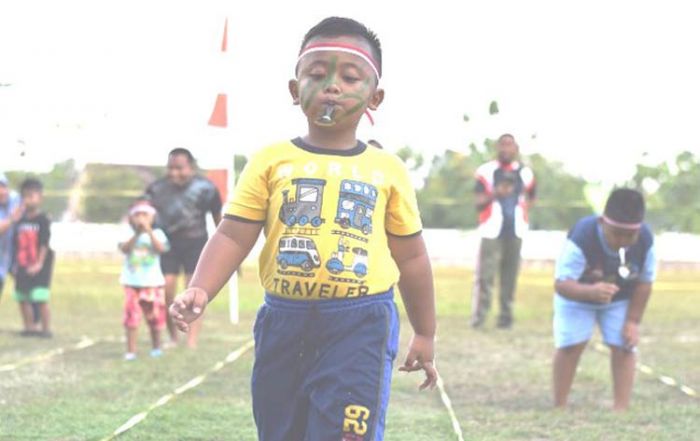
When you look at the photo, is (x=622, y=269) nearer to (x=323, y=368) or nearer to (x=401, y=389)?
(x=401, y=389)

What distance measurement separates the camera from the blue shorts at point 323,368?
363 centimetres

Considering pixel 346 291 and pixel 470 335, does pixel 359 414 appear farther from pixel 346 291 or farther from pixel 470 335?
pixel 470 335

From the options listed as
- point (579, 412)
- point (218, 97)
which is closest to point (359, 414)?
point (579, 412)

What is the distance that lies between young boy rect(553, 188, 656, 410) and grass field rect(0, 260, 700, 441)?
0.27 meters

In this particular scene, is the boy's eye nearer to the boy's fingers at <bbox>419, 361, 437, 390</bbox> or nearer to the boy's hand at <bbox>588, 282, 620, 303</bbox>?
the boy's fingers at <bbox>419, 361, 437, 390</bbox>

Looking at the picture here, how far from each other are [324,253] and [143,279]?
6271 millimetres

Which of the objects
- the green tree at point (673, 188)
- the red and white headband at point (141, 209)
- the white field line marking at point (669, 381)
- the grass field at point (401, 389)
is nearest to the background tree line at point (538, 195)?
the green tree at point (673, 188)

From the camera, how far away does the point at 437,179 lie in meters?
23.8

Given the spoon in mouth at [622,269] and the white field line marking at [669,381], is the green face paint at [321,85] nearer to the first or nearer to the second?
the spoon in mouth at [622,269]

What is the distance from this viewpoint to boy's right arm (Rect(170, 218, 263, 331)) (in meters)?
3.63

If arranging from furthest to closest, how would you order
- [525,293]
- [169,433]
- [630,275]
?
[525,293], [630,275], [169,433]

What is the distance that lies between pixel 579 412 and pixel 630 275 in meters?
0.83

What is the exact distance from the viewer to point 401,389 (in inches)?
312

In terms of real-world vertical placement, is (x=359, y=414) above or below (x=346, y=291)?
below
